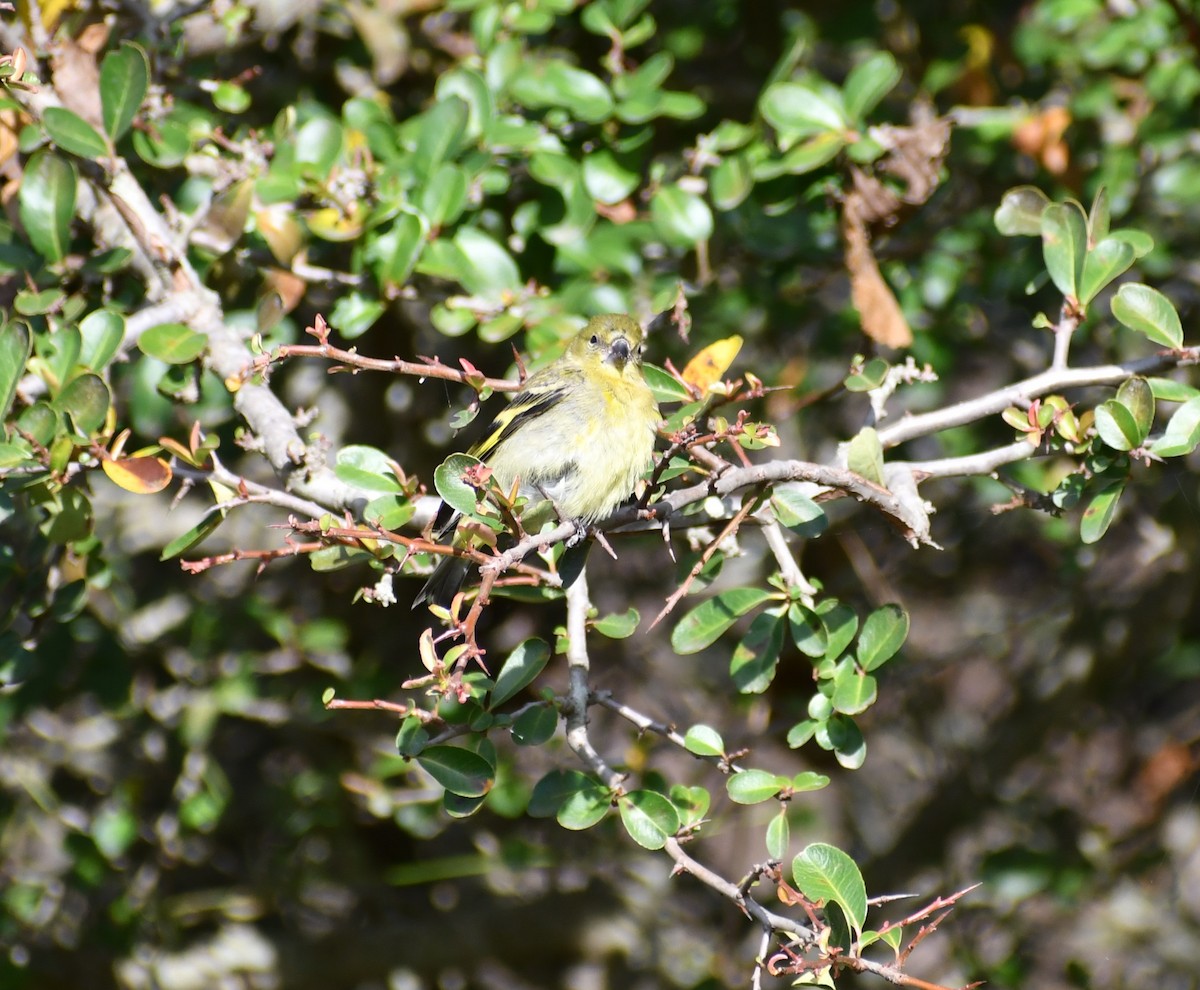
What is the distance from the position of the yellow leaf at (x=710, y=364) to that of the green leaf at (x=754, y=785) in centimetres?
79

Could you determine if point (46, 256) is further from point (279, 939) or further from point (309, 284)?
point (279, 939)

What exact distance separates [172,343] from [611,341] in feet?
3.65

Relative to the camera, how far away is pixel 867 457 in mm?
2172

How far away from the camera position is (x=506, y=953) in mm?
4816

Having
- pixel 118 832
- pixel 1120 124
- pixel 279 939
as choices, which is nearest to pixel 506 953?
A: pixel 279 939

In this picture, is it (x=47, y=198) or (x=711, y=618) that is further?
(x=47, y=198)

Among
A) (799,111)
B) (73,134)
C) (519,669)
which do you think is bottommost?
(519,669)

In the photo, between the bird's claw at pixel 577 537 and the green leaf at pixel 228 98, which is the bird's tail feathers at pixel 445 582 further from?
the green leaf at pixel 228 98

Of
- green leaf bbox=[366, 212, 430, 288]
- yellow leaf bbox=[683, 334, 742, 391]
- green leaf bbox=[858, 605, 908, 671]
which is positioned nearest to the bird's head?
green leaf bbox=[366, 212, 430, 288]

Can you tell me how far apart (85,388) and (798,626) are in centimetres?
144

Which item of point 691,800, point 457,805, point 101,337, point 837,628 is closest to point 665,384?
point 837,628

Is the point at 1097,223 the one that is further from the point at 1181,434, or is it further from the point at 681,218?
the point at 681,218

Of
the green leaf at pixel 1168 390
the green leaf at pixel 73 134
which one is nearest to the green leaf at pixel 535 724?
the green leaf at pixel 1168 390

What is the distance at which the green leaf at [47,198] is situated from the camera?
2705mm
